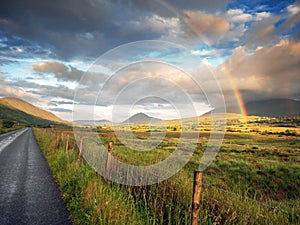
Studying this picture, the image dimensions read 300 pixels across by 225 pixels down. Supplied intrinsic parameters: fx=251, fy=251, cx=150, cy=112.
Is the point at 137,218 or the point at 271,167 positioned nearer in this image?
the point at 137,218

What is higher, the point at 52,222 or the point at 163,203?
the point at 163,203

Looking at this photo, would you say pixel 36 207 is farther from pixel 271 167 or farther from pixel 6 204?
pixel 271 167

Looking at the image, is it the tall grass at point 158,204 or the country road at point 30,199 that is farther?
the country road at point 30,199

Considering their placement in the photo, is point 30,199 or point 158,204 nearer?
point 158,204

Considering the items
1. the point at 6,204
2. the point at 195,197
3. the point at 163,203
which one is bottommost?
the point at 6,204

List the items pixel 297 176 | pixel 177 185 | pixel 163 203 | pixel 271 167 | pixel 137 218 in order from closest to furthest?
1. pixel 137 218
2. pixel 163 203
3. pixel 177 185
4. pixel 297 176
5. pixel 271 167

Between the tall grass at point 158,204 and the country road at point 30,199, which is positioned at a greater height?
the tall grass at point 158,204

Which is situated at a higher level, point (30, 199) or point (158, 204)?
point (158, 204)

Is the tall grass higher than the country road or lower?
higher

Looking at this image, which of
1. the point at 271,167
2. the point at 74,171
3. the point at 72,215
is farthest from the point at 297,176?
the point at 72,215

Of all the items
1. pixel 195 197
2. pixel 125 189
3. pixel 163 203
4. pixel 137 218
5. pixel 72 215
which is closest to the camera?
pixel 195 197

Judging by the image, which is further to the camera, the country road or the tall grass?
the country road

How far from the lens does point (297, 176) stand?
17109 millimetres

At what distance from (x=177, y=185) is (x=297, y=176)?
536 inches
